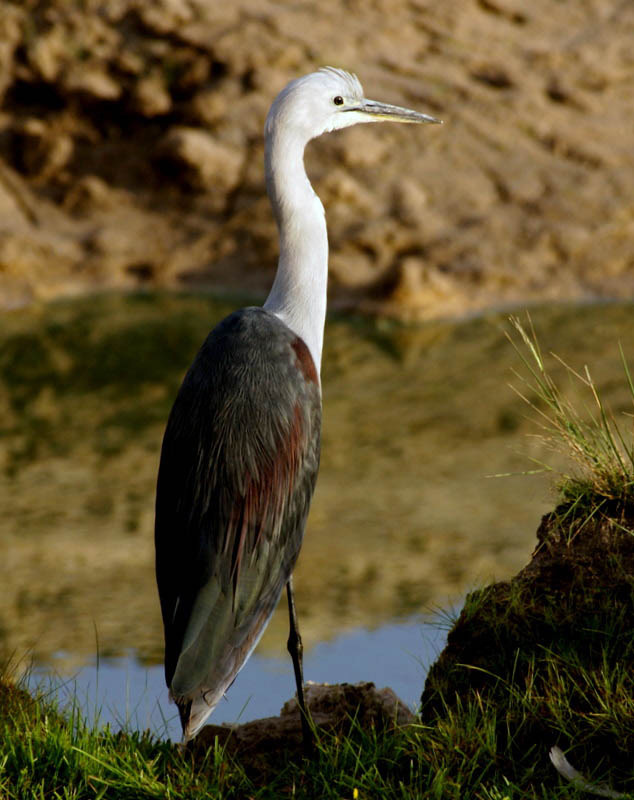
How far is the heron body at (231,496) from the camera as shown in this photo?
312cm

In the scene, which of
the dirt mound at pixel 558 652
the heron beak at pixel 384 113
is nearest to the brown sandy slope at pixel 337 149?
the heron beak at pixel 384 113

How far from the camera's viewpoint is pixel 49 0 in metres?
11.4

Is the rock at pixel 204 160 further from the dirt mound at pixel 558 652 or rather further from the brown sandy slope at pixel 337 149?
the dirt mound at pixel 558 652

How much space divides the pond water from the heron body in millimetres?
406

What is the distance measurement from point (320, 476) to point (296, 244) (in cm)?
305

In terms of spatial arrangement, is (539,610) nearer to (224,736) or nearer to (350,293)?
(224,736)

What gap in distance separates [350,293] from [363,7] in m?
3.58

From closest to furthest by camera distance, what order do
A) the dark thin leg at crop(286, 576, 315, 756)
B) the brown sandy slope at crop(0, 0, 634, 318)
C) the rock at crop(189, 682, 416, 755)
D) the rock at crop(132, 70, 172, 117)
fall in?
the dark thin leg at crop(286, 576, 315, 756), the rock at crop(189, 682, 416, 755), the brown sandy slope at crop(0, 0, 634, 318), the rock at crop(132, 70, 172, 117)

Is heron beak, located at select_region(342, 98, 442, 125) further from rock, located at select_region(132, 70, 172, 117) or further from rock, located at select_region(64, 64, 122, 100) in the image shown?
rock, located at select_region(64, 64, 122, 100)

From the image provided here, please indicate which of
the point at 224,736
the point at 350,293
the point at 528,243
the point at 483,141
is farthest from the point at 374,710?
the point at 483,141

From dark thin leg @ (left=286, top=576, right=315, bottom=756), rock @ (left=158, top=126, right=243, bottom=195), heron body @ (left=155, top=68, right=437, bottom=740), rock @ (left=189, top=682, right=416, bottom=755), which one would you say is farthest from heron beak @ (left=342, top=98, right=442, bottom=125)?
rock @ (left=158, top=126, right=243, bottom=195)

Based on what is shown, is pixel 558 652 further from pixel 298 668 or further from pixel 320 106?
pixel 320 106

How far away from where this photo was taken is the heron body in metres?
3.12

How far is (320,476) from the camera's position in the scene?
657 cm
